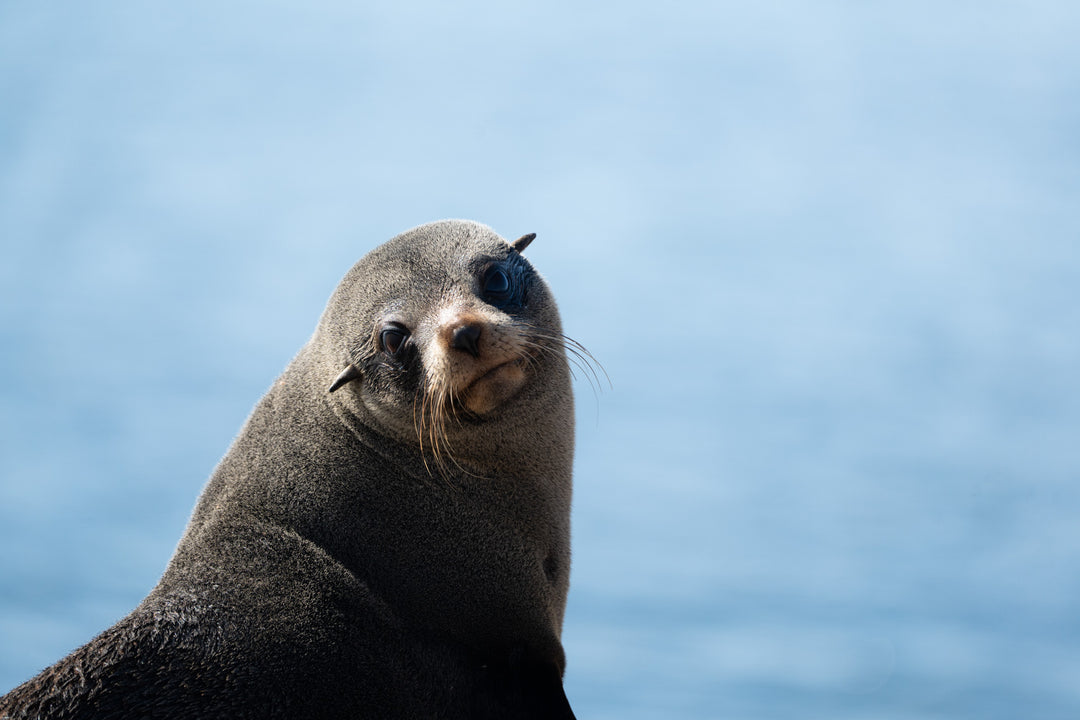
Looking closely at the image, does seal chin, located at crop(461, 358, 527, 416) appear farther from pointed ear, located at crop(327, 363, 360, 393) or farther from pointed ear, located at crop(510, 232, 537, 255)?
pointed ear, located at crop(510, 232, 537, 255)

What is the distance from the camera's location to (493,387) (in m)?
5.83

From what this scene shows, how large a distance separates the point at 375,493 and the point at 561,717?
1571 mm

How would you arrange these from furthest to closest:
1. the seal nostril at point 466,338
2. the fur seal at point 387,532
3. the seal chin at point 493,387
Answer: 1. the seal chin at point 493,387
2. the seal nostril at point 466,338
3. the fur seal at point 387,532

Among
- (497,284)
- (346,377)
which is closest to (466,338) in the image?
(497,284)

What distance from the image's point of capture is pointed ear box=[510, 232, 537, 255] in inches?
265

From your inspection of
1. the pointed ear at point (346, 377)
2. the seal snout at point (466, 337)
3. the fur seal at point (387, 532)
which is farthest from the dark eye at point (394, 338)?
the seal snout at point (466, 337)

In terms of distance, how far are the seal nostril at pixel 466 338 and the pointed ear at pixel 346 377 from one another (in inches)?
29.6

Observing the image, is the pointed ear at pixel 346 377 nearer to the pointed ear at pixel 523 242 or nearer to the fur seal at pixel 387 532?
the fur seal at pixel 387 532

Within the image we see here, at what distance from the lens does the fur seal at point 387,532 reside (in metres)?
4.92

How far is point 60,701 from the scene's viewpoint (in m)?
4.61

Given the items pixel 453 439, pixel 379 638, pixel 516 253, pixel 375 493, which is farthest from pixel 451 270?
pixel 379 638

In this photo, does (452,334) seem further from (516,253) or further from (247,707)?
(247,707)

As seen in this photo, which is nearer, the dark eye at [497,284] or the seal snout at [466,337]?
the seal snout at [466,337]

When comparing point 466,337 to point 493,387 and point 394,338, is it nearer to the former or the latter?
point 493,387
